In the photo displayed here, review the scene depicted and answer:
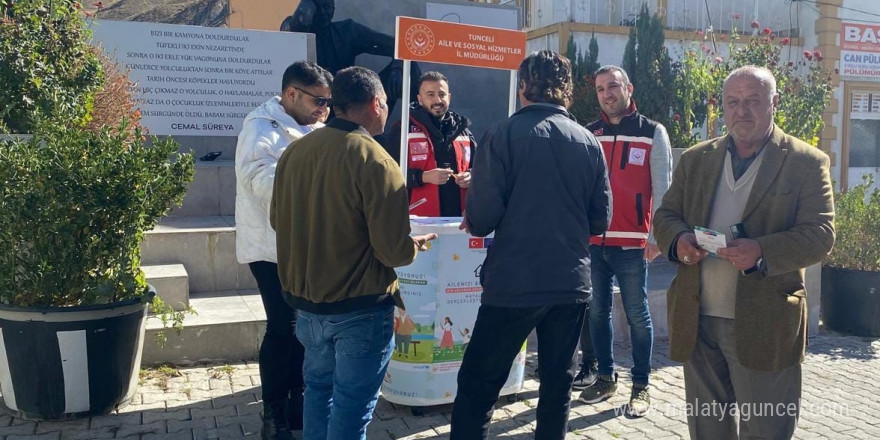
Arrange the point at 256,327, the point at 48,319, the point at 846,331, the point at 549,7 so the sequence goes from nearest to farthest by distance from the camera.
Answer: the point at 48,319 → the point at 256,327 → the point at 846,331 → the point at 549,7

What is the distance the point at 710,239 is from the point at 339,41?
6976mm

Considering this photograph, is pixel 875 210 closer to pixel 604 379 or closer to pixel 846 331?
pixel 846 331

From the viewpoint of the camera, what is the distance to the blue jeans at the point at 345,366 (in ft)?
9.35

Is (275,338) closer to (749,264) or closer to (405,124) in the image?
(405,124)

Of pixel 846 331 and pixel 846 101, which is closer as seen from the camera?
pixel 846 331

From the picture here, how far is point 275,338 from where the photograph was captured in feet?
12.0

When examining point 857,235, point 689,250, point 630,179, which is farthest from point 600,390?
point 857,235

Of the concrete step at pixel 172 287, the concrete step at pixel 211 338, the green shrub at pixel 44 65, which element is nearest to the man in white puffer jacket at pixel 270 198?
the concrete step at pixel 211 338

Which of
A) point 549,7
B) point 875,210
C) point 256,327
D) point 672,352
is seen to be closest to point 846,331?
point 875,210

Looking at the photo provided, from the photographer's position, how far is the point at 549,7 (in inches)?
589

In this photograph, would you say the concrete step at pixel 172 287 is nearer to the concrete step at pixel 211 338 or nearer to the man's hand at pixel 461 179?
the concrete step at pixel 211 338

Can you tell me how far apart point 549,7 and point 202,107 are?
9.08 metres

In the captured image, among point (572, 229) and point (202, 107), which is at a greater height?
point (202, 107)

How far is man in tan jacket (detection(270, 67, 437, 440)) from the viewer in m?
2.78
